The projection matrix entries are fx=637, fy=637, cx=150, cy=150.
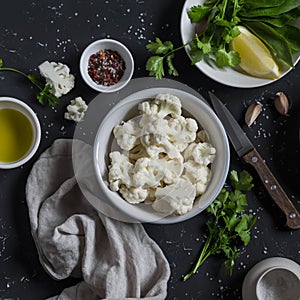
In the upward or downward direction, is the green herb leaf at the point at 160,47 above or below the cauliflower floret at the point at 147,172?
above

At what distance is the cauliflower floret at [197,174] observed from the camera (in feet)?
4.37

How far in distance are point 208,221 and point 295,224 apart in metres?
0.20

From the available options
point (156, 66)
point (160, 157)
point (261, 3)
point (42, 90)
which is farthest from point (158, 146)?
point (261, 3)

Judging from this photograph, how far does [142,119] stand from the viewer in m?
1.33

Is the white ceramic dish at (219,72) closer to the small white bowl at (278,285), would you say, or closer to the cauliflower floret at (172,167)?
the cauliflower floret at (172,167)

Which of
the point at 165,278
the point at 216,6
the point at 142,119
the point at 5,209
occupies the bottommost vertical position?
the point at 165,278

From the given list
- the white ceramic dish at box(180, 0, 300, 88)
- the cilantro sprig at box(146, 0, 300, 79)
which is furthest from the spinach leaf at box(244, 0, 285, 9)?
the white ceramic dish at box(180, 0, 300, 88)

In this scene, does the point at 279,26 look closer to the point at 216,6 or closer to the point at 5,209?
the point at 216,6

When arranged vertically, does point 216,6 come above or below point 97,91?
above

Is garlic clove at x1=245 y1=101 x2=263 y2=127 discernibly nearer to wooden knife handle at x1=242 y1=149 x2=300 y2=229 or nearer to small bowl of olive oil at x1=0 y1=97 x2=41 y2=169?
wooden knife handle at x1=242 y1=149 x2=300 y2=229

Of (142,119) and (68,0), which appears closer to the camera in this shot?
(142,119)

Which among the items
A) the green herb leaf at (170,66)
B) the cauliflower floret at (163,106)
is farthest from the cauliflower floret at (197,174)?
the green herb leaf at (170,66)

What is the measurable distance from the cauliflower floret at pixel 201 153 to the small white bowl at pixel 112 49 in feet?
0.68

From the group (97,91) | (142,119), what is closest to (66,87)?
(97,91)
